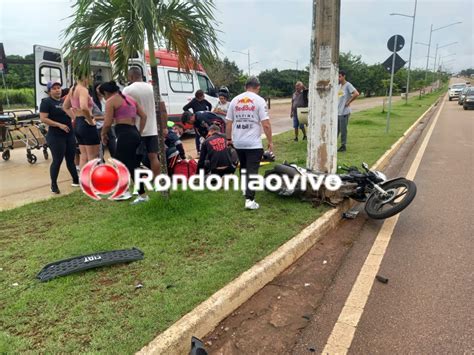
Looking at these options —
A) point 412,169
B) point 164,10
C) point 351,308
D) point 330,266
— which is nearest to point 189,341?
point 351,308

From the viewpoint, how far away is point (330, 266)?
145 inches

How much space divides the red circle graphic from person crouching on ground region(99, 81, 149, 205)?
43.9 inches

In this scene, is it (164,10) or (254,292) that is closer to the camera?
(254,292)

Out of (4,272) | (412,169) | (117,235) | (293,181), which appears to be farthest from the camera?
(412,169)

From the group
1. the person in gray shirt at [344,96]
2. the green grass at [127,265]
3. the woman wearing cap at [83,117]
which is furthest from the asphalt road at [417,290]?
the woman wearing cap at [83,117]

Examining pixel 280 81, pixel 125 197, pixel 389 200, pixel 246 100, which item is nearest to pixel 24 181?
pixel 125 197

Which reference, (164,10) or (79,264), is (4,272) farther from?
(164,10)

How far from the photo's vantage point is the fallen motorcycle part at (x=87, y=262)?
10.8ft

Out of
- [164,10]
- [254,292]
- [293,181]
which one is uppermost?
[164,10]

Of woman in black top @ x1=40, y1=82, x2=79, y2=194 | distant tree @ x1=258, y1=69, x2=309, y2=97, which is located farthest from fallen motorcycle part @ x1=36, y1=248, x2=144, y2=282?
distant tree @ x1=258, y1=69, x2=309, y2=97

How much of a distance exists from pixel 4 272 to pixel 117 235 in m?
1.09

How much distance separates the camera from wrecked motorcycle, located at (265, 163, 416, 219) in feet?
15.2

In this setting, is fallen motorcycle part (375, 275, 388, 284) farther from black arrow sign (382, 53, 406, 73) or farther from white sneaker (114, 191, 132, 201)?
black arrow sign (382, 53, 406, 73)
